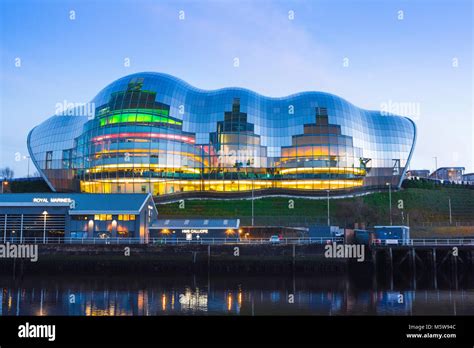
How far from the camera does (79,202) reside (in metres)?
60.2

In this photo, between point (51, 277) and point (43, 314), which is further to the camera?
point (51, 277)

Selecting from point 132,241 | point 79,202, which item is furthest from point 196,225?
point 79,202

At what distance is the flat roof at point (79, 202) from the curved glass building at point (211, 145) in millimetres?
31783

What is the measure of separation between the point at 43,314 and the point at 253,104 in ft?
236

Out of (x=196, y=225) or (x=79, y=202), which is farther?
(x=196, y=225)

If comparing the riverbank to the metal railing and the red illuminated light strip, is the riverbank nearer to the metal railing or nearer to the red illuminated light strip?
the metal railing

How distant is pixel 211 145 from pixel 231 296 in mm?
57342

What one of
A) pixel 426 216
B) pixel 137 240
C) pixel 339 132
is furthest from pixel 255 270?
pixel 339 132

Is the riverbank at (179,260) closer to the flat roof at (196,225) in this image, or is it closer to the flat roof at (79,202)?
the flat roof at (79,202)

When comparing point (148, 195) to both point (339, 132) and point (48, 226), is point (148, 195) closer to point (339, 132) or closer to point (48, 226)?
point (48, 226)

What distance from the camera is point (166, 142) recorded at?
92.4 meters

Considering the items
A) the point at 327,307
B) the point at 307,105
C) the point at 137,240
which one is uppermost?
the point at 307,105

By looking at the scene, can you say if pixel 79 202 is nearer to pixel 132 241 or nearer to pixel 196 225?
pixel 132 241

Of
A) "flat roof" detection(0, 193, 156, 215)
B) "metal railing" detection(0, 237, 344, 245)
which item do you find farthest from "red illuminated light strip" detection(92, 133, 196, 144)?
"metal railing" detection(0, 237, 344, 245)
